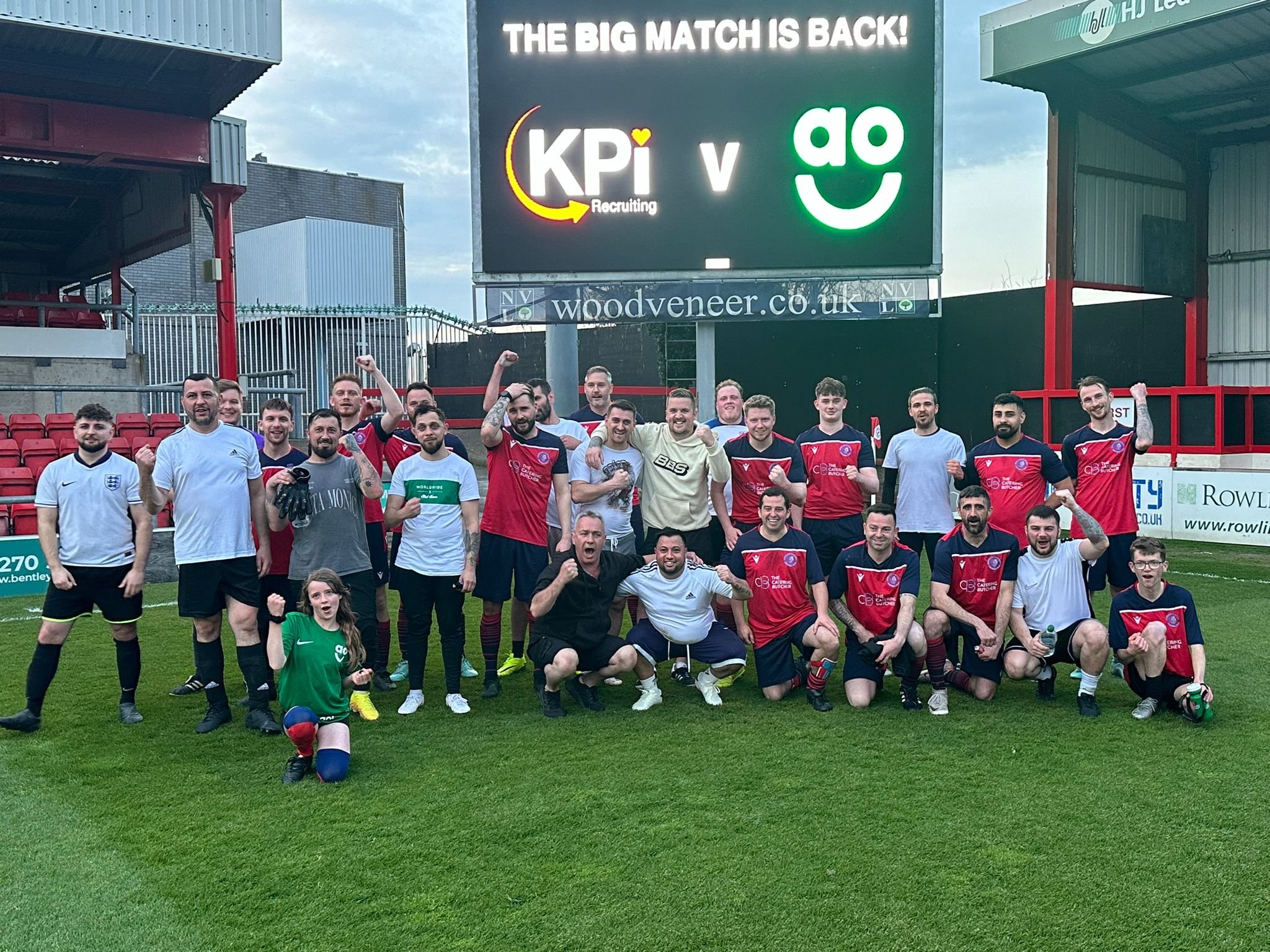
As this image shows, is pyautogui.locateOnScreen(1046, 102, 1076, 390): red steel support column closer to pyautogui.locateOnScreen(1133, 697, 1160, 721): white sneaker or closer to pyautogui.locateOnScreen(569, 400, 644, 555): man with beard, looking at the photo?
pyautogui.locateOnScreen(1133, 697, 1160, 721): white sneaker

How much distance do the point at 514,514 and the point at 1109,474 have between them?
3715mm

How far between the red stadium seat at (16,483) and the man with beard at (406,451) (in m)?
6.23

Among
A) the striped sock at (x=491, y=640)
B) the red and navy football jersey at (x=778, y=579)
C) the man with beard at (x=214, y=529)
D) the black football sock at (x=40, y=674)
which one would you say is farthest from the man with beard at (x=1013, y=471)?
the black football sock at (x=40, y=674)

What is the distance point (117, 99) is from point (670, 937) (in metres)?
15.5

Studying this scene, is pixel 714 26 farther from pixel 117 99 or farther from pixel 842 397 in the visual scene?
pixel 117 99

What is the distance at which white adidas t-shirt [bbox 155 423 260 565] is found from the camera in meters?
5.44

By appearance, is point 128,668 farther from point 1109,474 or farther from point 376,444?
point 1109,474

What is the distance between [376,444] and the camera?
6516mm

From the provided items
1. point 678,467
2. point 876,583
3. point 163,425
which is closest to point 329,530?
point 678,467

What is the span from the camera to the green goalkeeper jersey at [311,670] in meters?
4.71

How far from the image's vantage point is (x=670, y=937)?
3217mm

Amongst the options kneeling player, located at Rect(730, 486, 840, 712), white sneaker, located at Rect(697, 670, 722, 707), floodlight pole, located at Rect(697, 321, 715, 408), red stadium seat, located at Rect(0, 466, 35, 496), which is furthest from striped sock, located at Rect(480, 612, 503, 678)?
red stadium seat, located at Rect(0, 466, 35, 496)

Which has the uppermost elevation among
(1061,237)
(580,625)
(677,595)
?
(1061,237)

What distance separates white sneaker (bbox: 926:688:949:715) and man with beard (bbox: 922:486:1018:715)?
0.04 feet
